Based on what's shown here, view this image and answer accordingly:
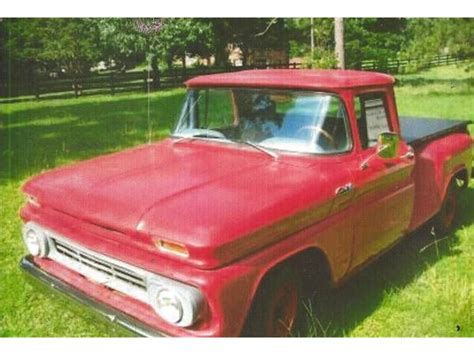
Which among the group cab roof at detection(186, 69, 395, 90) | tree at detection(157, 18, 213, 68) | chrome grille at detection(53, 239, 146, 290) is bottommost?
chrome grille at detection(53, 239, 146, 290)

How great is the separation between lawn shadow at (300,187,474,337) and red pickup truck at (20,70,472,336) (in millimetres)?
344

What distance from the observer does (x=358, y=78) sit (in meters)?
3.26

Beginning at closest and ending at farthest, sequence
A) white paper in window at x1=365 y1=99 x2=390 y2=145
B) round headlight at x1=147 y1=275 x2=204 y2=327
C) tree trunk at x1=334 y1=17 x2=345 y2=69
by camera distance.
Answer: round headlight at x1=147 y1=275 x2=204 y2=327
white paper in window at x1=365 y1=99 x2=390 y2=145
tree trunk at x1=334 y1=17 x2=345 y2=69

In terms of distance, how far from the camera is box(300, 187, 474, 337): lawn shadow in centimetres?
310

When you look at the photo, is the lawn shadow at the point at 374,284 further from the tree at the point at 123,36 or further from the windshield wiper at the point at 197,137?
the tree at the point at 123,36

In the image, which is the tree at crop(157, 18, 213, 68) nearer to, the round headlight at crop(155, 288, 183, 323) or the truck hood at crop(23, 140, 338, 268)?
the truck hood at crop(23, 140, 338, 268)

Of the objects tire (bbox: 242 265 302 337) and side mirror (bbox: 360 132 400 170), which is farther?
side mirror (bbox: 360 132 400 170)

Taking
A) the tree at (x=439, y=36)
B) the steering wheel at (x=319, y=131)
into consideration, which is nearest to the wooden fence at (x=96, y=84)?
the tree at (x=439, y=36)

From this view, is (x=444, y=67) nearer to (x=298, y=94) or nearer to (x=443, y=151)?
(x=443, y=151)

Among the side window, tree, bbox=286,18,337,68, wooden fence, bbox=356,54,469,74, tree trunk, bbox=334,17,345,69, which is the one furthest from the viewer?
wooden fence, bbox=356,54,469,74

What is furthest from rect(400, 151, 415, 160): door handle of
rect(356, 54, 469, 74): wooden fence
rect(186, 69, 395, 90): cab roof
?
rect(356, 54, 469, 74): wooden fence

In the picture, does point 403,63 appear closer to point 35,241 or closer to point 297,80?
point 297,80

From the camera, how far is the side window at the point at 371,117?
10.5 feet

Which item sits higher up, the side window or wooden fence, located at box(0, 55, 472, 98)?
wooden fence, located at box(0, 55, 472, 98)
